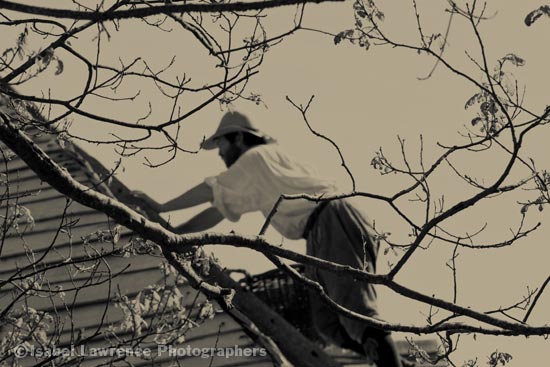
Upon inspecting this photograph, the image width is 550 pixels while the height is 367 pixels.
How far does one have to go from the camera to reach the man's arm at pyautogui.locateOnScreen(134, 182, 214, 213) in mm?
11375

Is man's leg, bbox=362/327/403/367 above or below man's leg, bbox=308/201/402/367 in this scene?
below

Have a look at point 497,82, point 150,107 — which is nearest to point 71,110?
point 150,107

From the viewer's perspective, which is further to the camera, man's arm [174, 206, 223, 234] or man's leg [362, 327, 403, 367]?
man's arm [174, 206, 223, 234]

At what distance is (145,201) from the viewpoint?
37.4 feet

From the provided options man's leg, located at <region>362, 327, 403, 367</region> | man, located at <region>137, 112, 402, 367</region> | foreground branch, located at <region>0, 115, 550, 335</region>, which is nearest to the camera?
foreground branch, located at <region>0, 115, 550, 335</region>

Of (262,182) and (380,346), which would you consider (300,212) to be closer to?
(262,182)

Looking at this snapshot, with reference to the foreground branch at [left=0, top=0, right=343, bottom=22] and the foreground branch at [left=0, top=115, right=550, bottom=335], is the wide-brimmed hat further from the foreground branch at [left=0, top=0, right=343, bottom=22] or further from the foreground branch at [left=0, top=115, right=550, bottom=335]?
the foreground branch at [left=0, top=0, right=343, bottom=22]

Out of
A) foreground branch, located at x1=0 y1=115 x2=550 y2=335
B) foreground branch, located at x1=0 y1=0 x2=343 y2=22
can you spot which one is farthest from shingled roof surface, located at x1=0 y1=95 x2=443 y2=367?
foreground branch, located at x1=0 y1=0 x2=343 y2=22

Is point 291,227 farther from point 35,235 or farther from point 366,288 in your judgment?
point 35,235

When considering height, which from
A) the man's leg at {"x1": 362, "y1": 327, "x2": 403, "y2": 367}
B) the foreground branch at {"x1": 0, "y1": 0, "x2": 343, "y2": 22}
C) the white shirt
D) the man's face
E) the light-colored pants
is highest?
the man's face

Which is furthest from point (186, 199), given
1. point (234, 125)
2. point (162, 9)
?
point (162, 9)

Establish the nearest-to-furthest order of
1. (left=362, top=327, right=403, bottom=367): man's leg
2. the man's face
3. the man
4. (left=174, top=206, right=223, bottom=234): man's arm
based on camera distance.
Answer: (left=362, top=327, right=403, bottom=367): man's leg
the man
the man's face
(left=174, top=206, right=223, bottom=234): man's arm

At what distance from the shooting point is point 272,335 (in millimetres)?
10367

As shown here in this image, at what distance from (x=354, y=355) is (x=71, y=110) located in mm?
4734
